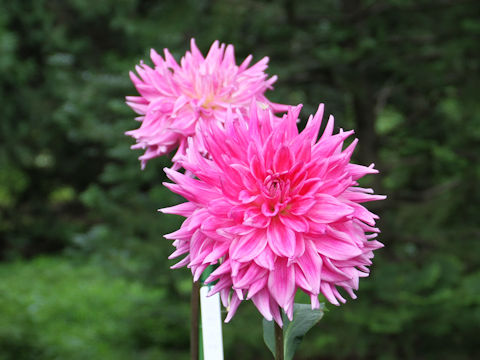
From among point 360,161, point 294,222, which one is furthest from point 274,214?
point 360,161

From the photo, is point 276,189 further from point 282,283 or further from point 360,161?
point 360,161

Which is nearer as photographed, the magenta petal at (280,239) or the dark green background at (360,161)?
the magenta petal at (280,239)

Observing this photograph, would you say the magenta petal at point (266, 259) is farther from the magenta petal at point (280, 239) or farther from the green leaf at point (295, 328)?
the green leaf at point (295, 328)

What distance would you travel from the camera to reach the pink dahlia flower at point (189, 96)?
0.80 meters

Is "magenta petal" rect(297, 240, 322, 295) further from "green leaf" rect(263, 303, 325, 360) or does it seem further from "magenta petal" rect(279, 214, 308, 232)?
"green leaf" rect(263, 303, 325, 360)

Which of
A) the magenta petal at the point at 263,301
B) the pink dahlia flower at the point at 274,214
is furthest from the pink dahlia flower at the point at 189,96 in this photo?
the magenta petal at the point at 263,301

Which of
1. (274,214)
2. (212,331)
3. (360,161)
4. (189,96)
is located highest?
(360,161)

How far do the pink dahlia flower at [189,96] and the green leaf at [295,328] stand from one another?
0.95 ft

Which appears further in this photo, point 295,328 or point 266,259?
point 295,328

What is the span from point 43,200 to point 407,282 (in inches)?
247

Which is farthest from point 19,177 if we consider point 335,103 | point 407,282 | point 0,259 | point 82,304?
point 407,282

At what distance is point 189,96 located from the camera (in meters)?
0.83

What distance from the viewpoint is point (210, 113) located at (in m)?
0.81

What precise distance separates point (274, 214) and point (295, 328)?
0.22m
